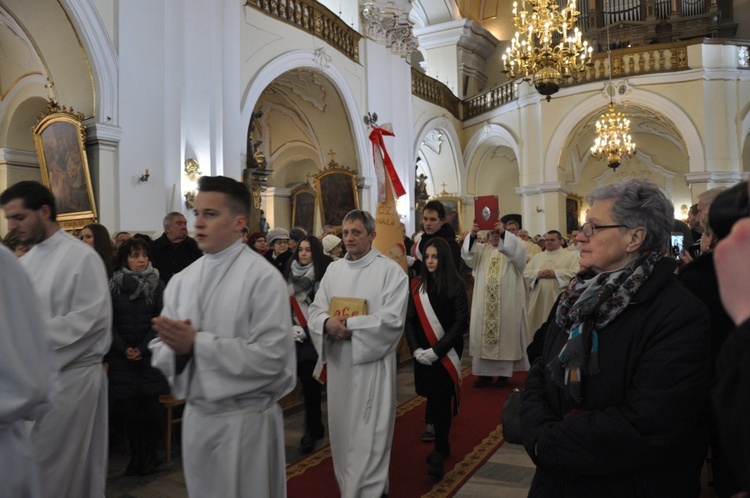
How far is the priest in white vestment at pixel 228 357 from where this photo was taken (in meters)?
2.37

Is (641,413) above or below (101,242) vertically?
below

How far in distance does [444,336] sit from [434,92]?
14.7 m

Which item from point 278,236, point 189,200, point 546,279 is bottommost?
point 546,279

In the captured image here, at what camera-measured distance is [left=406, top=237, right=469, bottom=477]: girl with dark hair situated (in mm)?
4461

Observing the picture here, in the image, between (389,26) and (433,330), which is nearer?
(433,330)

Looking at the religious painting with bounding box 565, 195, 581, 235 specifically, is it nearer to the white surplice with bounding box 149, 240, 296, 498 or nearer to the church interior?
the church interior

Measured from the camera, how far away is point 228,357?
2.36 m

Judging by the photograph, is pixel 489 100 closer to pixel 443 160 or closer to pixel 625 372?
pixel 443 160

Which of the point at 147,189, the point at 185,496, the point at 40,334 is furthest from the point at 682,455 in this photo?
the point at 147,189

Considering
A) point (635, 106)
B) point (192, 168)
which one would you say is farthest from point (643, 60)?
point (192, 168)

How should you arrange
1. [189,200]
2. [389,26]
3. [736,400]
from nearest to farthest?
[736,400], [189,200], [389,26]

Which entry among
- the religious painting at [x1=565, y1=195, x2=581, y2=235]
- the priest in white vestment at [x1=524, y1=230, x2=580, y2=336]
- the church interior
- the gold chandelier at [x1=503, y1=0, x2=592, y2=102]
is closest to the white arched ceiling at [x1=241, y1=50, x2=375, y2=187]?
the church interior

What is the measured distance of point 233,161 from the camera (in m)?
10.1

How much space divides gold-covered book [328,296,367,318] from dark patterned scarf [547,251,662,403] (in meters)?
1.84
